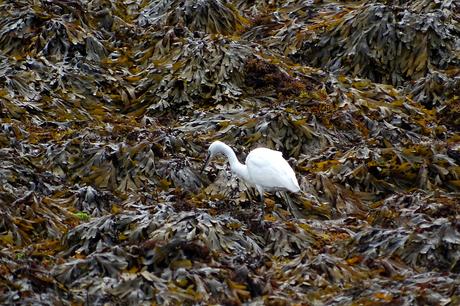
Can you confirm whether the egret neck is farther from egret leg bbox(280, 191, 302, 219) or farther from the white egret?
egret leg bbox(280, 191, 302, 219)

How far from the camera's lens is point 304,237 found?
8078 mm

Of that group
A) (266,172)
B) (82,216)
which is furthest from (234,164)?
(82,216)

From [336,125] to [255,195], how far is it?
5.31 ft

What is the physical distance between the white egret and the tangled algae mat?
0.25 metres

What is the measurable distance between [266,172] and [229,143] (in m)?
1.70

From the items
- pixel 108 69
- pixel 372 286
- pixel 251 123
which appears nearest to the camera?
pixel 372 286

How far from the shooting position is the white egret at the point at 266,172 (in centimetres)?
842

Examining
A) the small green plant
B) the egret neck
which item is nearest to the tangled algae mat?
the small green plant

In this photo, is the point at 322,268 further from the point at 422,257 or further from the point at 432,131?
the point at 432,131

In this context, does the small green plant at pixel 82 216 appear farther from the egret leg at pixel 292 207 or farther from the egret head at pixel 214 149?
the egret leg at pixel 292 207

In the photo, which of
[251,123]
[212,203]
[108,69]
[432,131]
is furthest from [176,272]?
[108,69]

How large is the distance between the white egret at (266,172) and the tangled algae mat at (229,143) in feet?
0.82

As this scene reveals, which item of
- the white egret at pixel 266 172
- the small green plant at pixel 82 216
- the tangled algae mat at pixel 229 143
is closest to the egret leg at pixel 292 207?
the tangled algae mat at pixel 229 143

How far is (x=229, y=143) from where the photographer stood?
10.1 m
